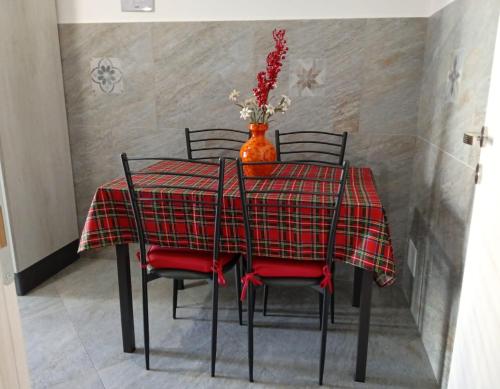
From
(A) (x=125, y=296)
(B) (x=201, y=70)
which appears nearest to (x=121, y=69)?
(B) (x=201, y=70)

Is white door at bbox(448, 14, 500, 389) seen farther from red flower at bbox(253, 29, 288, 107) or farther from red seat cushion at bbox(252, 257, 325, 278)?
red flower at bbox(253, 29, 288, 107)

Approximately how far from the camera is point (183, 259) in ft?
5.90

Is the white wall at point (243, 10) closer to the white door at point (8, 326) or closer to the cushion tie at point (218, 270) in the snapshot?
the cushion tie at point (218, 270)

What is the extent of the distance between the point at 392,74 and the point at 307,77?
0.50 metres

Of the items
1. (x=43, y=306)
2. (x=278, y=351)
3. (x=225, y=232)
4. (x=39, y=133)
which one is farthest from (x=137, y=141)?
(x=278, y=351)

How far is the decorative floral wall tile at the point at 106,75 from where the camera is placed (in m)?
2.72

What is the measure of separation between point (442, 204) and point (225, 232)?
0.99 metres

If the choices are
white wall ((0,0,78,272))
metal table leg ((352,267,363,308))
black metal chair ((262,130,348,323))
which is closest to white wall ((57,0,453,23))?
white wall ((0,0,78,272))

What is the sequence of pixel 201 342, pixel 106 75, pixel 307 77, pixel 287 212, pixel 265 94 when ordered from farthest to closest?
pixel 106 75 → pixel 307 77 → pixel 201 342 → pixel 265 94 → pixel 287 212

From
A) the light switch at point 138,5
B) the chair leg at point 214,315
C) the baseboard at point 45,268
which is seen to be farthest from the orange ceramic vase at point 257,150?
the baseboard at point 45,268

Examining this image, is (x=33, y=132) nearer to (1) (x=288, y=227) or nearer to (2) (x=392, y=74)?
(1) (x=288, y=227)

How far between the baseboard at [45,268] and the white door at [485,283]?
2370 mm

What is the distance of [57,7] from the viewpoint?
270 cm

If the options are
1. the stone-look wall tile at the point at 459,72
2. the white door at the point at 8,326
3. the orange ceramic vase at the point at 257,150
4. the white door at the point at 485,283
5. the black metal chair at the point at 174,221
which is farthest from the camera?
the orange ceramic vase at the point at 257,150
